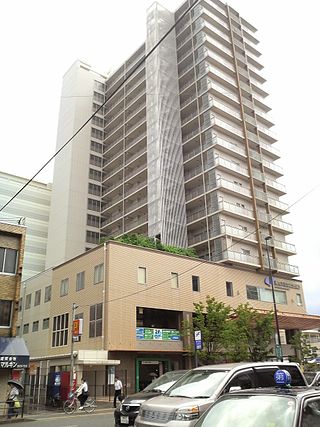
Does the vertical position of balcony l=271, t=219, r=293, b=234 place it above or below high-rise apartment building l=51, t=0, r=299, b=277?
below

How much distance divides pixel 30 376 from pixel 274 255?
100ft

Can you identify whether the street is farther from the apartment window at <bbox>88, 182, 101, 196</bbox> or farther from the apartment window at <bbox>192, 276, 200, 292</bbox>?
the apartment window at <bbox>88, 182, 101, 196</bbox>

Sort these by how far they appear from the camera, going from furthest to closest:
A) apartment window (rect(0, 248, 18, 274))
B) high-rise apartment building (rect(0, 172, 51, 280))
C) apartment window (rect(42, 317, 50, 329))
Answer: high-rise apartment building (rect(0, 172, 51, 280)), apartment window (rect(42, 317, 50, 329)), apartment window (rect(0, 248, 18, 274))

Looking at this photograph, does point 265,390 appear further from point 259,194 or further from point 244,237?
point 259,194

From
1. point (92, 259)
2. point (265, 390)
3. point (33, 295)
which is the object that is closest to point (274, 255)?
point (92, 259)

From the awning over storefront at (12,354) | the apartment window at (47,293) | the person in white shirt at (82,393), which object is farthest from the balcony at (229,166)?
the person in white shirt at (82,393)

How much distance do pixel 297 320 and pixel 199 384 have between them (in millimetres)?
38118

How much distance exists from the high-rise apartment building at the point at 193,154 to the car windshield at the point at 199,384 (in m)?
35.8

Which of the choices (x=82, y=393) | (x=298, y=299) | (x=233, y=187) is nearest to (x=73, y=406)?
(x=82, y=393)

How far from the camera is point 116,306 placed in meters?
32.6

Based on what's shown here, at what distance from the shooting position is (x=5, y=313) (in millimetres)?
25578

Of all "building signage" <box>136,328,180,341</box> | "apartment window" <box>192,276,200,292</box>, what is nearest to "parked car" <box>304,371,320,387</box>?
"building signage" <box>136,328,180,341</box>

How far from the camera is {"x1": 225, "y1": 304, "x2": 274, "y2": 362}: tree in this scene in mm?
30922

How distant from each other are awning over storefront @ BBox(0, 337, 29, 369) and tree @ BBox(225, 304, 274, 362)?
14.5 meters
